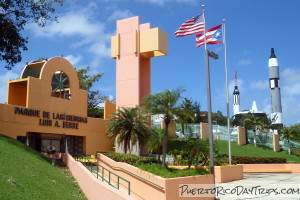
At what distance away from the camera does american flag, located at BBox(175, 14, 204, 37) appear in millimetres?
18078

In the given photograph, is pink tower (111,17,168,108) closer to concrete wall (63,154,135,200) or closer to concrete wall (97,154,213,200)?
concrete wall (63,154,135,200)

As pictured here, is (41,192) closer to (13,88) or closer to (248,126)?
(13,88)

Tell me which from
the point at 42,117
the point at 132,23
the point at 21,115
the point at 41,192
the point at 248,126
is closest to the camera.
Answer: the point at 41,192

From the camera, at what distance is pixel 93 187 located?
14016 millimetres

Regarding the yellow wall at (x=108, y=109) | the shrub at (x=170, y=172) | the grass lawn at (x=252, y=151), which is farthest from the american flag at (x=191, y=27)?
the grass lawn at (x=252, y=151)

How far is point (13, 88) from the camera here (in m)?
31.2

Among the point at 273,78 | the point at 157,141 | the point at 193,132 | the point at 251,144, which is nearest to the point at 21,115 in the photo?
the point at 157,141

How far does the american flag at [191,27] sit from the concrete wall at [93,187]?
8288 mm

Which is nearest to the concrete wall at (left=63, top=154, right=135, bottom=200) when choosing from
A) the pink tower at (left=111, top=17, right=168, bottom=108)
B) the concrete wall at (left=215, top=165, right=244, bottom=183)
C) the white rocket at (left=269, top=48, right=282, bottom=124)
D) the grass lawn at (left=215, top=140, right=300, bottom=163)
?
the concrete wall at (left=215, top=165, right=244, bottom=183)

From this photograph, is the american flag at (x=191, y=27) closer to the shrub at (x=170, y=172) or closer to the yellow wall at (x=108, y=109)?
the shrub at (x=170, y=172)

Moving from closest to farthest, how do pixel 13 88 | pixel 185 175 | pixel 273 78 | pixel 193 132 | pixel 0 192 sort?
A: pixel 0 192 → pixel 185 175 → pixel 13 88 → pixel 193 132 → pixel 273 78

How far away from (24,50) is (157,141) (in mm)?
9931

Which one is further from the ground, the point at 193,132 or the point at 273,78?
the point at 273,78

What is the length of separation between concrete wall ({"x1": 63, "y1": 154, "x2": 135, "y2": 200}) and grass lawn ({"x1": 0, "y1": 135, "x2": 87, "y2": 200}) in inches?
10.7
